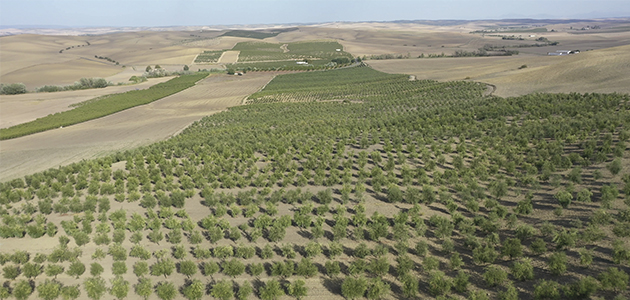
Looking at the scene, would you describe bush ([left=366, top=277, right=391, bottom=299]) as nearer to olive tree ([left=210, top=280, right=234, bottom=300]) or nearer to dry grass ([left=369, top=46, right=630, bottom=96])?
olive tree ([left=210, top=280, right=234, bottom=300])

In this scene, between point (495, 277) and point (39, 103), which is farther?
point (39, 103)

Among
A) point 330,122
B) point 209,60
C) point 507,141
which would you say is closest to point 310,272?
point 507,141

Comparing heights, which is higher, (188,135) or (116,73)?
(116,73)

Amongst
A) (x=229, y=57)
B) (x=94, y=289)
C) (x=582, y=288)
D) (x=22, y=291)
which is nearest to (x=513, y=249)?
(x=582, y=288)

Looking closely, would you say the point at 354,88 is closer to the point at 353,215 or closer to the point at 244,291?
the point at 353,215

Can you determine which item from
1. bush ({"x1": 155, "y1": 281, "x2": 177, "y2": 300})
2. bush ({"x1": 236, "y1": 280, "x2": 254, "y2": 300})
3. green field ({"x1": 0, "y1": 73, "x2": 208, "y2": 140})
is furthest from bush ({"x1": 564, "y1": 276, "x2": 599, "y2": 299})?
green field ({"x1": 0, "y1": 73, "x2": 208, "y2": 140})

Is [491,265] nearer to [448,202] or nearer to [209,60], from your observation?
[448,202]
